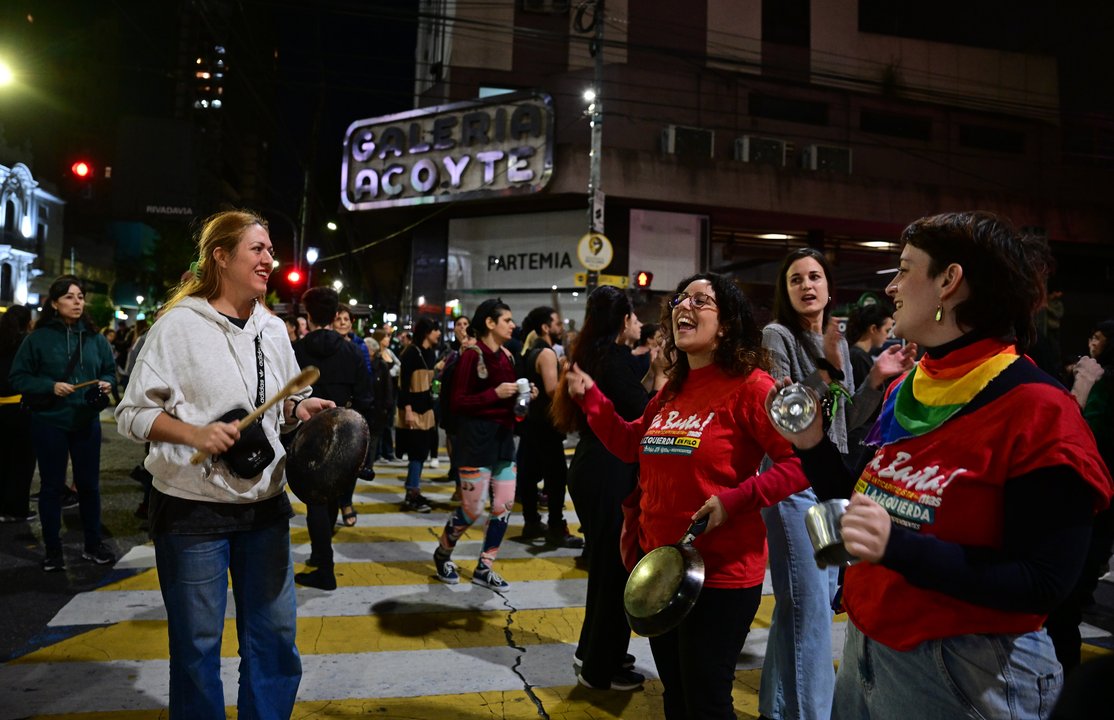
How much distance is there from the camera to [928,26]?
92.1 ft

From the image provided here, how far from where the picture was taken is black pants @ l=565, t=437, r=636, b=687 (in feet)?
14.0

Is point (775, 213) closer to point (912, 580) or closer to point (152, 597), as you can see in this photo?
point (152, 597)

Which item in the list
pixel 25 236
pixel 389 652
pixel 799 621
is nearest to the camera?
pixel 799 621

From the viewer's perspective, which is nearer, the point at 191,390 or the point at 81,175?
the point at 191,390

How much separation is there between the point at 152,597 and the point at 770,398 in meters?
5.24

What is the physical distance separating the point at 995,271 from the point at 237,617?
9.55ft

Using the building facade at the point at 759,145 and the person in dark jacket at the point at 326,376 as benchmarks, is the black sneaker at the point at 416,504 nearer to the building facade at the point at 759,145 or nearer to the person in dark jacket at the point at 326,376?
the person in dark jacket at the point at 326,376

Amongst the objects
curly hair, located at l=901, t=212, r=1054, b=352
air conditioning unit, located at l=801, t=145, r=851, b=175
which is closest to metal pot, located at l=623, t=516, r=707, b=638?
curly hair, located at l=901, t=212, r=1054, b=352

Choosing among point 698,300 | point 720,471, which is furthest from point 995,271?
point 698,300

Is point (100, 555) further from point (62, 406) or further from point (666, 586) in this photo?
point (666, 586)

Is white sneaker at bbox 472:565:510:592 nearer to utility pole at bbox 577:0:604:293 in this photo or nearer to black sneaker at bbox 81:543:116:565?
black sneaker at bbox 81:543:116:565

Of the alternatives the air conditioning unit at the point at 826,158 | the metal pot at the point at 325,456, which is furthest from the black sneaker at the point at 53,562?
the air conditioning unit at the point at 826,158

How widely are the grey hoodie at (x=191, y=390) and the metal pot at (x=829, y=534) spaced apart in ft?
7.18

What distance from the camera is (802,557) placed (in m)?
3.41
